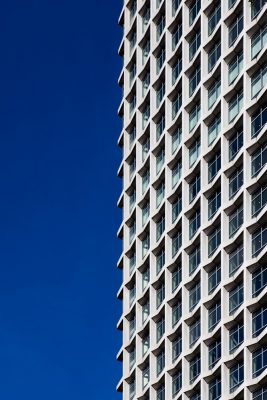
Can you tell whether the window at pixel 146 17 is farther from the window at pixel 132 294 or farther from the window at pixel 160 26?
the window at pixel 132 294

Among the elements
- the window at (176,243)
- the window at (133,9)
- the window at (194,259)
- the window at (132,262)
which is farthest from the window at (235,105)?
the window at (133,9)

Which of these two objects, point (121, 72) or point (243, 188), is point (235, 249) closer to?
point (243, 188)

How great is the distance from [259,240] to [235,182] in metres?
6.22

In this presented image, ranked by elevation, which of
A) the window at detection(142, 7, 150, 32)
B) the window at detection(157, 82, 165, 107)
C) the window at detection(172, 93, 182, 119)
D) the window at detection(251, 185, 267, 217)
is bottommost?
the window at detection(251, 185, 267, 217)

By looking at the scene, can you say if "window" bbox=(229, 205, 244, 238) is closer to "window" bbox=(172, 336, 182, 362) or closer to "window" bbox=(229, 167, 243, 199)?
"window" bbox=(229, 167, 243, 199)

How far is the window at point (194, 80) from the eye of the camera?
104562 mm

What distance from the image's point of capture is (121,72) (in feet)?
410

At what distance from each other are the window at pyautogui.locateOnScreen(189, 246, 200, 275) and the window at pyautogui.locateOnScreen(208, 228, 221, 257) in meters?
2.09

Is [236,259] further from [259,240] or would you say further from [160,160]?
[160,160]

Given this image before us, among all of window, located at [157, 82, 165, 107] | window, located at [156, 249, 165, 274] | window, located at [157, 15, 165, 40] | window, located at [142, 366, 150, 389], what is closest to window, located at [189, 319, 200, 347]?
window, located at [156, 249, 165, 274]

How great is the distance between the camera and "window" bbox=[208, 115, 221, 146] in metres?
99.2

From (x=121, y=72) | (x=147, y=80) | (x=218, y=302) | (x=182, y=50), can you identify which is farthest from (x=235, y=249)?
(x=121, y=72)

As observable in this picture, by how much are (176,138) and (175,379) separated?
60.7 ft

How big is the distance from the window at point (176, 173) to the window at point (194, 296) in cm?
994
